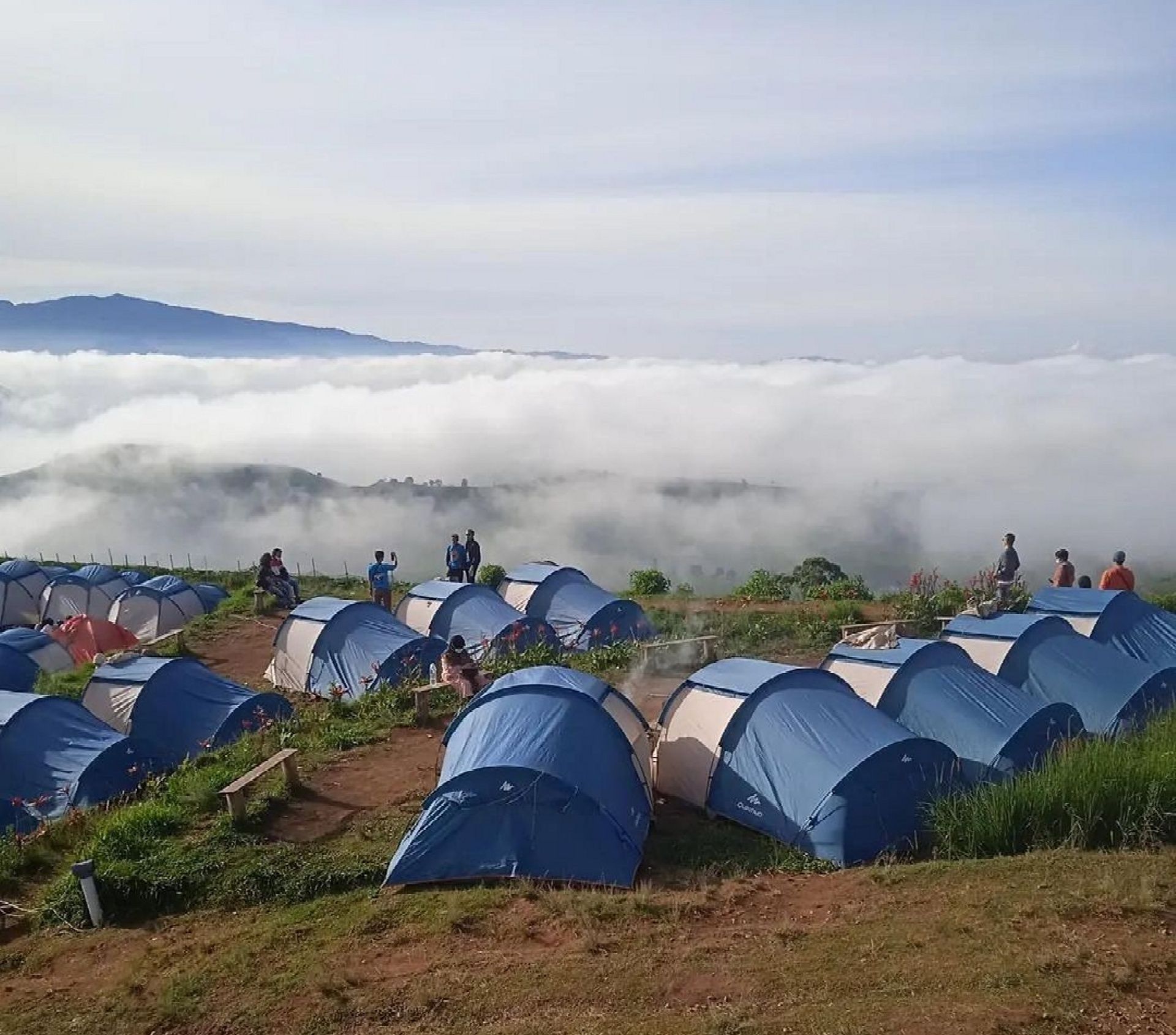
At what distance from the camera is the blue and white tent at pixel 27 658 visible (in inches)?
848

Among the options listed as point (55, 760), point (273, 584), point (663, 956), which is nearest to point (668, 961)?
point (663, 956)

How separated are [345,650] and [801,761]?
10.8 metres

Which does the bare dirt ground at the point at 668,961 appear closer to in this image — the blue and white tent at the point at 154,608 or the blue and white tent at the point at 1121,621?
the blue and white tent at the point at 1121,621

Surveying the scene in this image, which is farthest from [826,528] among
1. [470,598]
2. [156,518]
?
[470,598]

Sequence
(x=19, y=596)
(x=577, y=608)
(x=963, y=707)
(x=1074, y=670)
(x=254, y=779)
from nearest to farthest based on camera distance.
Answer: (x=254, y=779), (x=963, y=707), (x=1074, y=670), (x=577, y=608), (x=19, y=596)

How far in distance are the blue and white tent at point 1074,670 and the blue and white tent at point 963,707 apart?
115 centimetres

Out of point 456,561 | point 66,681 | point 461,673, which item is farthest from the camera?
point 456,561

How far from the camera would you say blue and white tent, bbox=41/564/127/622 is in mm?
33219

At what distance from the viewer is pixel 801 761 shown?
11320 millimetres

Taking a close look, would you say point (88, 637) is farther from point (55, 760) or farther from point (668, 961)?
point (668, 961)

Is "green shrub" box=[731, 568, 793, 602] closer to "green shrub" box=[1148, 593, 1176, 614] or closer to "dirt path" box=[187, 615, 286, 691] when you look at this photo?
"green shrub" box=[1148, 593, 1176, 614]

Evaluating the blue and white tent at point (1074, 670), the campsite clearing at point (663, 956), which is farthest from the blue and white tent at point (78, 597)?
the blue and white tent at point (1074, 670)

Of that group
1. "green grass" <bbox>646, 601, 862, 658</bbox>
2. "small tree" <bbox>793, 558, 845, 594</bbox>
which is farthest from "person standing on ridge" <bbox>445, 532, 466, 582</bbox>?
"small tree" <bbox>793, 558, 845, 594</bbox>

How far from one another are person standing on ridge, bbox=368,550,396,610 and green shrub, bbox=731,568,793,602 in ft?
31.8
